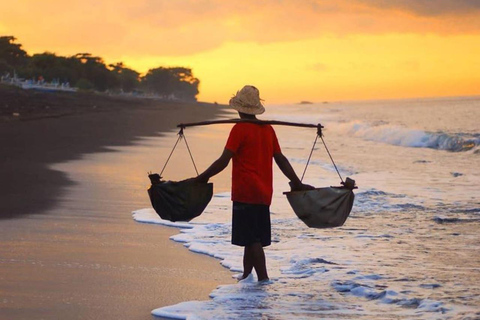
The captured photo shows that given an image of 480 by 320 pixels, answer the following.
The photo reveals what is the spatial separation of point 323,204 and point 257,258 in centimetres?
68

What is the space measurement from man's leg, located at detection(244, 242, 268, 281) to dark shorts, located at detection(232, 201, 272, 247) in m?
0.04

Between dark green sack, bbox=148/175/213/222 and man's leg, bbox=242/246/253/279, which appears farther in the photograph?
dark green sack, bbox=148/175/213/222

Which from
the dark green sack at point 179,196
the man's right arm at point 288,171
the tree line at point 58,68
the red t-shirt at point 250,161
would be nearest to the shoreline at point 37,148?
the dark green sack at point 179,196

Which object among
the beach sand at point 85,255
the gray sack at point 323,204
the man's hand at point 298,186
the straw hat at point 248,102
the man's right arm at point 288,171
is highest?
the straw hat at point 248,102

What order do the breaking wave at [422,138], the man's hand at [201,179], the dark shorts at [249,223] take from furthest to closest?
the breaking wave at [422,138]
the man's hand at [201,179]
the dark shorts at [249,223]

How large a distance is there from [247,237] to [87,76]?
354 feet

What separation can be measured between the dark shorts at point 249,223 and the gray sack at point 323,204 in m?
0.27

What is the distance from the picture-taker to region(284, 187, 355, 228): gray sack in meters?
6.77

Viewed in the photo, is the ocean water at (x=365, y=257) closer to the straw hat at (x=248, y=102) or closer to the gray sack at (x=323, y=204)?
the gray sack at (x=323, y=204)

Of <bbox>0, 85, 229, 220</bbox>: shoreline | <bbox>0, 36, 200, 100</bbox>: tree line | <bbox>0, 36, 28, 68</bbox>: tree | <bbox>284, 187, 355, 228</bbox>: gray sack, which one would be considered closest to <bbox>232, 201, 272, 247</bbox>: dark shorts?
<bbox>284, 187, 355, 228</bbox>: gray sack

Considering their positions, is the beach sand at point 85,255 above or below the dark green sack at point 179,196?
below

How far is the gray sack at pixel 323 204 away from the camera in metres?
6.77

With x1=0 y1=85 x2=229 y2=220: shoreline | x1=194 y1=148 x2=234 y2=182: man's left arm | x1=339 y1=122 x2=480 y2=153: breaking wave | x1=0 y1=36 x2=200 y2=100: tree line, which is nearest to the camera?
x1=194 y1=148 x2=234 y2=182: man's left arm

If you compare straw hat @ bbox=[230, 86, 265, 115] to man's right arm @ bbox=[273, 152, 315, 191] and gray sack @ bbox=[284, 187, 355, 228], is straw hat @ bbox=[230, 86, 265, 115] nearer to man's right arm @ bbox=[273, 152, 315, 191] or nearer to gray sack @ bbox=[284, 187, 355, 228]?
man's right arm @ bbox=[273, 152, 315, 191]
